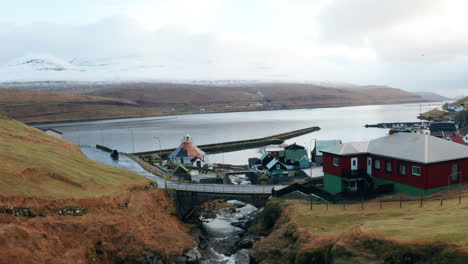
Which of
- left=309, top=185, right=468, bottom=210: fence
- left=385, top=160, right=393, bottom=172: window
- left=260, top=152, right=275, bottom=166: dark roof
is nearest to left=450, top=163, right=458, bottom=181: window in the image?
left=309, top=185, right=468, bottom=210: fence

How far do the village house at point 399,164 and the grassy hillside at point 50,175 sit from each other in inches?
815

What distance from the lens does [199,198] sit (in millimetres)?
39469

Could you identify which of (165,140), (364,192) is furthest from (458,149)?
(165,140)

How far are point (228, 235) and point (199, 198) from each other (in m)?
5.22

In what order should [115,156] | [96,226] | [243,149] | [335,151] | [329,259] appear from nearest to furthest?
[329,259], [96,226], [335,151], [115,156], [243,149]

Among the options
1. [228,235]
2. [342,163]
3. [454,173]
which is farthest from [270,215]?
[454,173]

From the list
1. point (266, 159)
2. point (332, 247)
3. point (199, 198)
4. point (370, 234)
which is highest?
point (370, 234)

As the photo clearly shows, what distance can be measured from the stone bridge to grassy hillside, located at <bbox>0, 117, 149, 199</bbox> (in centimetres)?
421

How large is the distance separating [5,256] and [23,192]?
6168 mm

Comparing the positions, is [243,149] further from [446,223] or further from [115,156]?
[446,223]

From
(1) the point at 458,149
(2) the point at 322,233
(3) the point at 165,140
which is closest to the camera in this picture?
(2) the point at 322,233

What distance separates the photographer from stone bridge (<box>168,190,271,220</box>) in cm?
3841

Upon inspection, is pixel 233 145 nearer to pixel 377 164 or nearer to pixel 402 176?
pixel 377 164

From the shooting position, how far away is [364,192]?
112 ft
